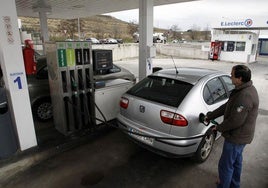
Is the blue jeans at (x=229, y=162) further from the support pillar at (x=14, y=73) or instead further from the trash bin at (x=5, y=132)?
the trash bin at (x=5, y=132)

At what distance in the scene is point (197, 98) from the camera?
2.90m

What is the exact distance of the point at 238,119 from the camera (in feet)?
6.88

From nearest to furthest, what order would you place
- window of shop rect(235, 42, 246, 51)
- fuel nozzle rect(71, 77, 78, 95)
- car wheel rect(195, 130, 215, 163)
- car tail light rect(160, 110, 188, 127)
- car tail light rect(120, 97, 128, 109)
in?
car tail light rect(160, 110, 188, 127), car wheel rect(195, 130, 215, 163), car tail light rect(120, 97, 128, 109), fuel nozzle rect(71, 77, 78, 95), window of shop rect(235, 42, 246, 51)

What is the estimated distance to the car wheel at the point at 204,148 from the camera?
3.04 metres

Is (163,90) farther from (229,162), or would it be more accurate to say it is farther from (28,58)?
(28,58)

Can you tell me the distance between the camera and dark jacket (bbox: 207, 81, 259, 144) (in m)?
2.08

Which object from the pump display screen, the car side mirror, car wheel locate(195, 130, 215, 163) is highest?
the pump display screen

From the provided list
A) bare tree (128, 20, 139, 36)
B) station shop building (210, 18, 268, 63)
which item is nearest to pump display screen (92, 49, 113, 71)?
station shop building (210, 18, 268, 63)

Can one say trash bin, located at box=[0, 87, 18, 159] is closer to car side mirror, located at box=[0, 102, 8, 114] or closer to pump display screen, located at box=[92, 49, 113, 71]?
car side mirror, located at box=[0, 102, 8, 114]

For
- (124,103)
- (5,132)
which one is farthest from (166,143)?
(5,132)

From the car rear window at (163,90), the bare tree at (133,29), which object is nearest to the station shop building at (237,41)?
the car rear window at (163,90)

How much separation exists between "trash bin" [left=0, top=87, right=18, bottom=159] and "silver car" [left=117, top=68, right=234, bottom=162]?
1.78 meters

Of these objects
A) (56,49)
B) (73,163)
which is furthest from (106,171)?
(56,49)

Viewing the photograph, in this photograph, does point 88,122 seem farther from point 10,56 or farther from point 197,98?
point 197,98
